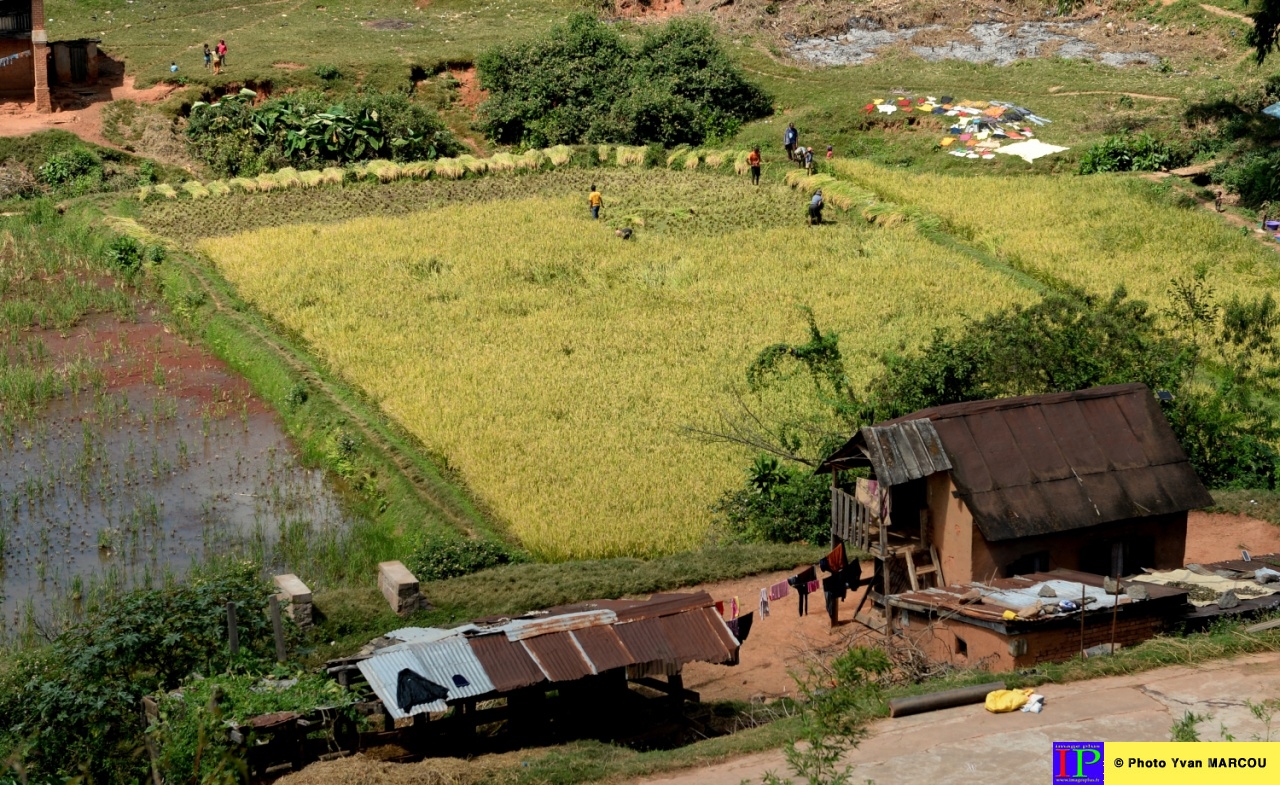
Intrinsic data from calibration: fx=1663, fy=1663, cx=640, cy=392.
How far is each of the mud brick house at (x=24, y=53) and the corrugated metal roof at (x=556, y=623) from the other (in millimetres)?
29261

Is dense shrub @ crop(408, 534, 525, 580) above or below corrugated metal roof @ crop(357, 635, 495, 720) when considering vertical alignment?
below

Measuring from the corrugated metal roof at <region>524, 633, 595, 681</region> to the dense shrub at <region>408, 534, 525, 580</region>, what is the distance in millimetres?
4343

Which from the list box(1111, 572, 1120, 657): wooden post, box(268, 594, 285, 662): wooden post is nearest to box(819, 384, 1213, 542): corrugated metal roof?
box(1111, 572, 1120, 657): wooden post

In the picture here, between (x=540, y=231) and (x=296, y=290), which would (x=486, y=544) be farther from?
(x=540, y=231)

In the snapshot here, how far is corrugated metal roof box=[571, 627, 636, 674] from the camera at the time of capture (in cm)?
1422

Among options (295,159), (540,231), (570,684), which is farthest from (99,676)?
(295,159)

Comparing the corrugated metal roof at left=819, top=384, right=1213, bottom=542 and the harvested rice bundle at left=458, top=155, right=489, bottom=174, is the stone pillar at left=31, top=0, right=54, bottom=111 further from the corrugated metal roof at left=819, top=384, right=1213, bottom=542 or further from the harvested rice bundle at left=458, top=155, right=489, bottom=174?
the corrugated metal roof at left=819, top=384, right=1213, bottom=542

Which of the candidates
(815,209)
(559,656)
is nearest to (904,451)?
(559,656)

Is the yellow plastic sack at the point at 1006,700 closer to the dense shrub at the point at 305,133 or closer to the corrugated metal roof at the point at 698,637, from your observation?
the corrugated metal roof at the point at 698,637

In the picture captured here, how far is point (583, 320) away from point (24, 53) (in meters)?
19.3

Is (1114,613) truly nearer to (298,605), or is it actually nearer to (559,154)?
(298,605)

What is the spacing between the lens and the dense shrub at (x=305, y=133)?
38406 millimetres

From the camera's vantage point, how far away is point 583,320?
28.0m

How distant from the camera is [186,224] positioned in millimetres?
34250
